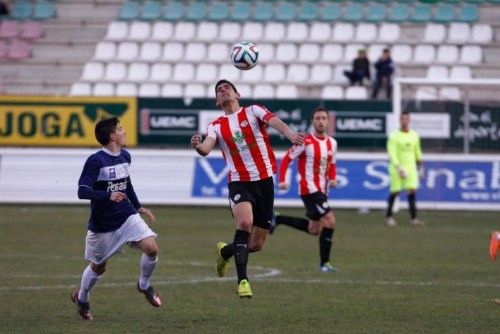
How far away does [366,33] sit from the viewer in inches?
1361

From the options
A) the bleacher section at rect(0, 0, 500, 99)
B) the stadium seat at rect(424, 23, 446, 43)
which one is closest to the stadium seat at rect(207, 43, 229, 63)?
the bleacher section at rect(0, 0, 500, 99)

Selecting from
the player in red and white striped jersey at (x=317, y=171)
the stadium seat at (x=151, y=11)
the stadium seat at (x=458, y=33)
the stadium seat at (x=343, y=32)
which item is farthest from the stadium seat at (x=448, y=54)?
the player in red and white striped jersey at (x=317, y=171)

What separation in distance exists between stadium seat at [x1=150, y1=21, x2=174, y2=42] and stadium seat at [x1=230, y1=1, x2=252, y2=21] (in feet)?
5.81

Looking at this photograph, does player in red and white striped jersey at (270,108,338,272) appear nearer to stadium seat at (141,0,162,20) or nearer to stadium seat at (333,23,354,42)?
stadium seat at (333,23,354,42)

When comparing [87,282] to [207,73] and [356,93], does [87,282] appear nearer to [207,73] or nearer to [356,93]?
[356,93]

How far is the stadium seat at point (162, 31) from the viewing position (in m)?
35.9

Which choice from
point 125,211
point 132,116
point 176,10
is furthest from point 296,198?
point 125,211

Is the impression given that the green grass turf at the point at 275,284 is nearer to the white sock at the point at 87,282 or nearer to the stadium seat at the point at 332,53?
the white sock at the point at 87,282

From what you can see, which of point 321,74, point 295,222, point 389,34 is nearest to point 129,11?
point 321,74

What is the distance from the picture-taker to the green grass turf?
431 inches

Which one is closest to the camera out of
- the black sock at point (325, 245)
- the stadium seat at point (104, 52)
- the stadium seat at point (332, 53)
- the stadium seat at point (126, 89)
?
the black sock at point (325, 245)

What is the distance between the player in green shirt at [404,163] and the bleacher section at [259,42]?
7.74 m

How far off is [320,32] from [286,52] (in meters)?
1.16

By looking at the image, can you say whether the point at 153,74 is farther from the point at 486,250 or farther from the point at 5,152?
the point at 486,250
